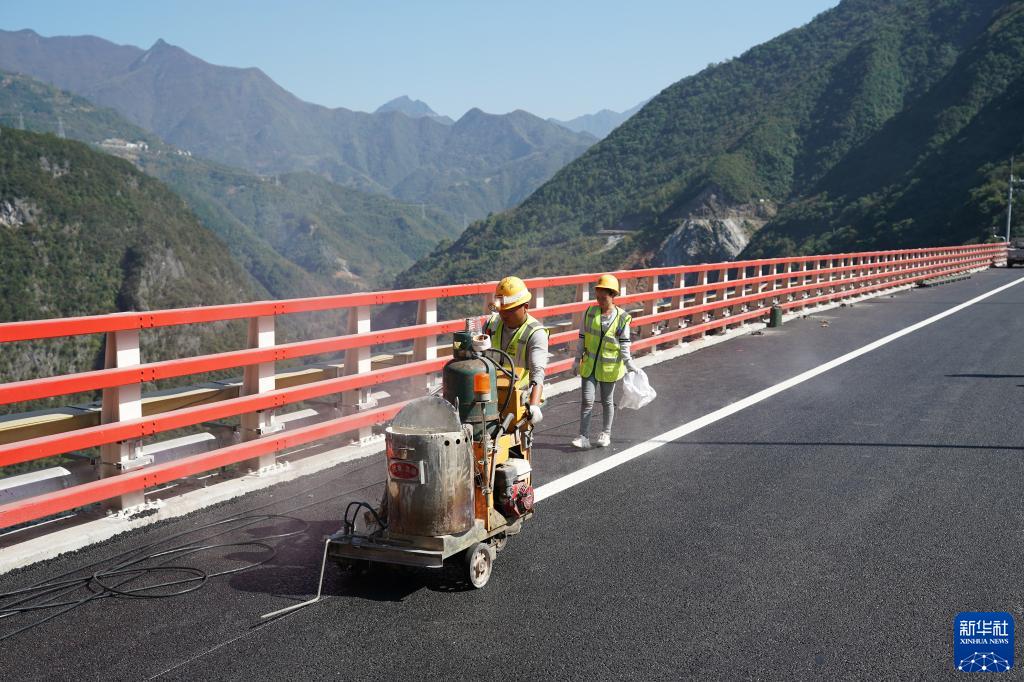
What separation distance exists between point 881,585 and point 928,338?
12.0 m

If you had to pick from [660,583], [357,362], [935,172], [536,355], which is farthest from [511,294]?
[935,172]

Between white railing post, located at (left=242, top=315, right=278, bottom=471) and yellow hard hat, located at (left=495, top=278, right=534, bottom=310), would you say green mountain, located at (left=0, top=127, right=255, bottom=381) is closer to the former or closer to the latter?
white railing post, located at (left=242, top=315, right=278, bottom=471)

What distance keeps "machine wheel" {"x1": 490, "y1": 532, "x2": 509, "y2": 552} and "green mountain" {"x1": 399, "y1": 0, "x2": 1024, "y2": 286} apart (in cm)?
9346

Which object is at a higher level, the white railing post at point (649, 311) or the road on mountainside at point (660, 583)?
the white railing post at point (649, 311)

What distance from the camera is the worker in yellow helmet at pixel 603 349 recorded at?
7637 millimetres

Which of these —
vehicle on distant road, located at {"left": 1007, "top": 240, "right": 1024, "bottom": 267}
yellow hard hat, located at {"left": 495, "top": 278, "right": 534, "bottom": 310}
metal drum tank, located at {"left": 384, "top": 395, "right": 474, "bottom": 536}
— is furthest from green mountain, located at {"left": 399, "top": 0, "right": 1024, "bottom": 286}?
metal drum tank, located at {"left": 384, "top": 395, "right": 474, "bottom": 536}

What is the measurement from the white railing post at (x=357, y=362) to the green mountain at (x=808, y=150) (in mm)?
91559

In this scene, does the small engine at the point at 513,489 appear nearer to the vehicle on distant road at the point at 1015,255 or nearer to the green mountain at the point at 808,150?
the vehicle on distant road at the point at 1015,255

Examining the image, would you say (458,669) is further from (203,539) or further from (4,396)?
(4,396)

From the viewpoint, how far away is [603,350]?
304 inches

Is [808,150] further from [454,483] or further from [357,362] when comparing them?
[454,483]

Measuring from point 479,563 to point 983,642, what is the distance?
2.30m

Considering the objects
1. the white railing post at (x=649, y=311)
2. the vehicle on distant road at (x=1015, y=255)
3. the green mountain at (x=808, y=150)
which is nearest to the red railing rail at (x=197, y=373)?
the white railing post at (x=649, y=311)

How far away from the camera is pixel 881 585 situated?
4.68 m
